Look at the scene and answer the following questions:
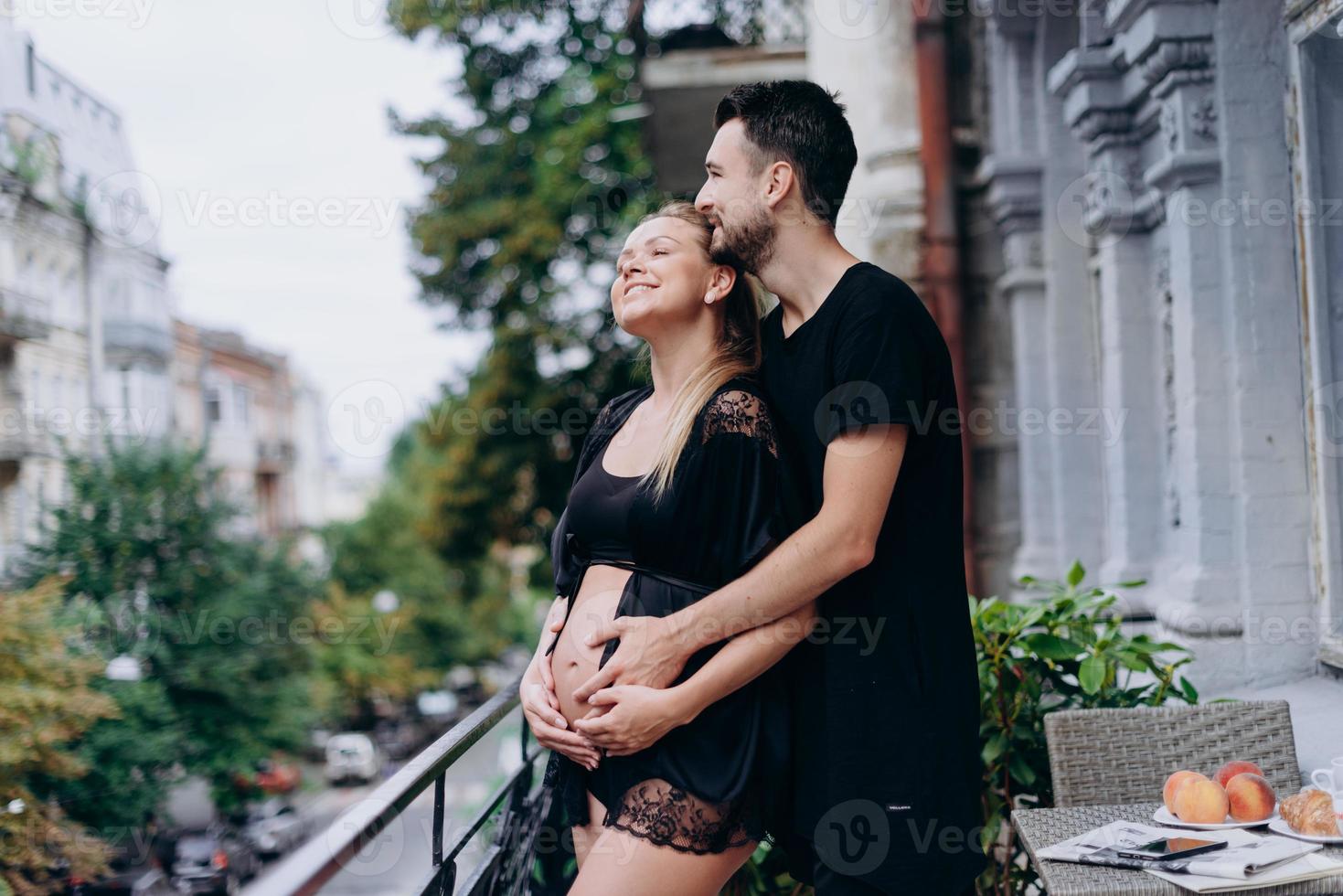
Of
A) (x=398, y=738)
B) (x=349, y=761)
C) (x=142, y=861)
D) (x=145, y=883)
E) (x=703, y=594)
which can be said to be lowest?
(x=398, y=738)

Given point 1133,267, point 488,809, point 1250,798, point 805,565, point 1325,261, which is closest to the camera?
point 805,565

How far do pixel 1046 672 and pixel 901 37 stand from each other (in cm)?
464

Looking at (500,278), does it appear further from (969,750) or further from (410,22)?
(969,750)

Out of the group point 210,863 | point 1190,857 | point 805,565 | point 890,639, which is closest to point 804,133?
point 805,565

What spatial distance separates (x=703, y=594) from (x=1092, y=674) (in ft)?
5.06

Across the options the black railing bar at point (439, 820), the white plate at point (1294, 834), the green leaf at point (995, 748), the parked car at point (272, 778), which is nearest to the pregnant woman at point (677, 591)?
the black railing bar at point (439, 820)

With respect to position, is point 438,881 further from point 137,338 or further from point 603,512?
point 137,338

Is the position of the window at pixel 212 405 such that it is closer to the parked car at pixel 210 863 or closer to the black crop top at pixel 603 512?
the parked car at pixel 210 863

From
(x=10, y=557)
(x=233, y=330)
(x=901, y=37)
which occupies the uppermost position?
(x=233, y=330)

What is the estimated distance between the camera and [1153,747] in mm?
2707

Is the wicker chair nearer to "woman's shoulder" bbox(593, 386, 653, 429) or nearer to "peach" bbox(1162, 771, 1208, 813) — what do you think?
"peach" bbox(1162, 771, 1208, 813)

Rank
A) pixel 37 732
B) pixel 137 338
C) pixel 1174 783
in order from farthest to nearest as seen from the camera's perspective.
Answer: pixel 137 338, pixel 37 732, pixel 1174 783

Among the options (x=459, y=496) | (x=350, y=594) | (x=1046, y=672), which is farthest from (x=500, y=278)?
(x=350, y=594)

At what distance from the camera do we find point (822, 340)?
198 cm
